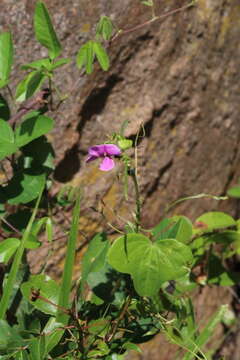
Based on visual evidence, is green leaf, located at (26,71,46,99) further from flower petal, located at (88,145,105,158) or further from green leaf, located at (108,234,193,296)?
green leaf, located at (108,234,193,296)

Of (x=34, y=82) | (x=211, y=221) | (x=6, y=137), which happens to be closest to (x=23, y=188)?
(x=6, y=137)

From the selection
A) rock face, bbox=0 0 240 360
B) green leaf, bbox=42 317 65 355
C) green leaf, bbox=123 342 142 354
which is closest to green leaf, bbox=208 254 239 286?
rock face, bbox=0 0 240 360

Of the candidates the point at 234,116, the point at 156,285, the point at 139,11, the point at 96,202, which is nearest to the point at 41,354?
the point at 156,285

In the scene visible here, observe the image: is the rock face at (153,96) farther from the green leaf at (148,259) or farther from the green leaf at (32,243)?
the green leaf at (148,259)

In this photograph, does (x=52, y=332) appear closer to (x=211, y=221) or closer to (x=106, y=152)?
(x=106, y=152)

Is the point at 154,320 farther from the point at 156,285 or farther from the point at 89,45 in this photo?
the point at 89,45
